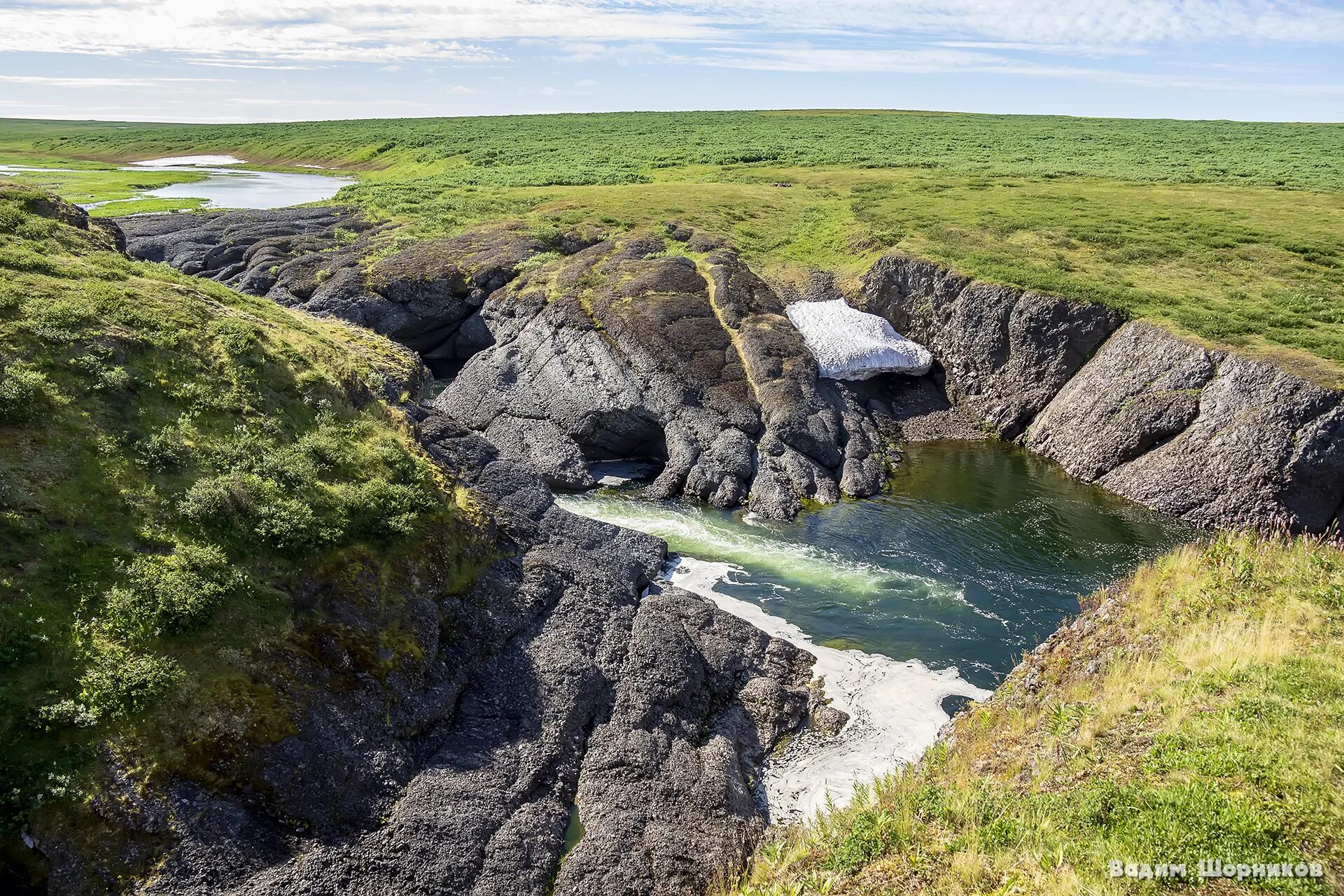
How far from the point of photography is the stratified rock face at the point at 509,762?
1481 centimetres

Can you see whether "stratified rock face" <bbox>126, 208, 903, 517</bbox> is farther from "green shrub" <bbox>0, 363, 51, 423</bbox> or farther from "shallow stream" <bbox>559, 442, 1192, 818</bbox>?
"green shrub" <bbox>0, 363, 51, 423</bbox>

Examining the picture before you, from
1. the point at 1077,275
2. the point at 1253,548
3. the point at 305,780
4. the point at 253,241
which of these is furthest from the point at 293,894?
the point at 253,241

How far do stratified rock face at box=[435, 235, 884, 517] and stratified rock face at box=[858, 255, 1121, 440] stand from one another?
7245mm

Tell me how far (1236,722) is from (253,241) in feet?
231

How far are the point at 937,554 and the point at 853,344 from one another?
18500 millimetres

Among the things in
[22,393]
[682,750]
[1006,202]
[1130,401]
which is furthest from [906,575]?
[1006,202]

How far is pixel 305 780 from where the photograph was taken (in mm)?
15906

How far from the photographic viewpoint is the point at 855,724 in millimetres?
21578

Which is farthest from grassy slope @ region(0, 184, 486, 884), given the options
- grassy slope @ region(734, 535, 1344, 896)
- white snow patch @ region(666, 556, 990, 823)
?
grassy slope @ region(734, 535, 1344, 896)

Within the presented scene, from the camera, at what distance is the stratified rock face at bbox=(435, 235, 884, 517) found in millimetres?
37281

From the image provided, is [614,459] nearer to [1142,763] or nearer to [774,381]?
[774,381]

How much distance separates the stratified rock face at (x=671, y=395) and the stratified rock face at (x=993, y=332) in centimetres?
725

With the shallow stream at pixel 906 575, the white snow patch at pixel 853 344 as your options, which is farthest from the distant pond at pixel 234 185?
the shallow stream at pixel 906 575

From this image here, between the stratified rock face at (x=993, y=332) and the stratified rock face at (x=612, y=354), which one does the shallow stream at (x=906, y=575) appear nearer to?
the stratified rock face at (x=612, y=354)
